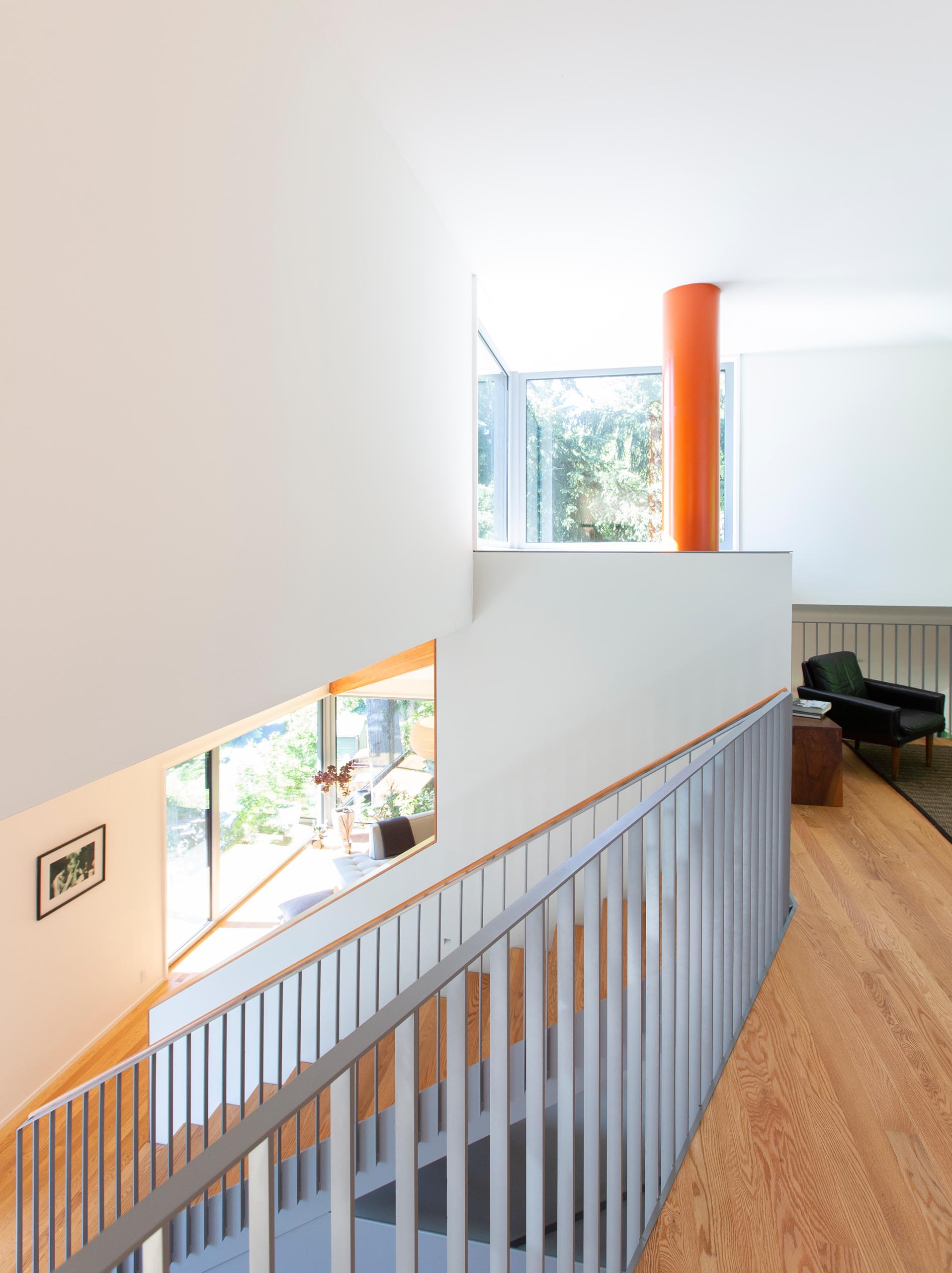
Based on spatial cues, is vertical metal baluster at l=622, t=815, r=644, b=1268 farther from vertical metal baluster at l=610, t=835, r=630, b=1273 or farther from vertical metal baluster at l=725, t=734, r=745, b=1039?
vertical metal baluster at l=725, t=734, r=745, b=1039

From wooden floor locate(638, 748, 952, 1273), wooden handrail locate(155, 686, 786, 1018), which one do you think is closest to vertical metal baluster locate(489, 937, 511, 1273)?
wooden floor locate(638, 748, 952, 1273)

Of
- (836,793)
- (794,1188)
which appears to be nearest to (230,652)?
(794,1188)

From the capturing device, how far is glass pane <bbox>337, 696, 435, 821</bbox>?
24.5ft

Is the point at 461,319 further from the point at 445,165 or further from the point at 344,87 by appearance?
the point at 344,87

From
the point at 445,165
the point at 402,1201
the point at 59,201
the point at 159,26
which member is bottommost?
the point at 402,1201

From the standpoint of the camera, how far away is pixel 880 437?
625 cm

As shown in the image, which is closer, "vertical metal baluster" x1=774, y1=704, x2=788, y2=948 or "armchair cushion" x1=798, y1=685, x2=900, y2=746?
"vertical metal baluster" x1=774, y1=704, x2=788, y2=948

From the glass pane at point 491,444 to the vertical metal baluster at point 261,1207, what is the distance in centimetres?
472

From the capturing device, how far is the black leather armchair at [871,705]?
5.71 metres

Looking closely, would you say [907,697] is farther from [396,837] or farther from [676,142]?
[676,142]

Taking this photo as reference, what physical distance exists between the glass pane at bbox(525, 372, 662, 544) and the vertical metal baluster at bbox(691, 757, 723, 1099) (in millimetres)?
4869

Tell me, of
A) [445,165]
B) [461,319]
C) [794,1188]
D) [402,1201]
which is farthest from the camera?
[461,319]

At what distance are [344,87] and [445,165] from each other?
797mm

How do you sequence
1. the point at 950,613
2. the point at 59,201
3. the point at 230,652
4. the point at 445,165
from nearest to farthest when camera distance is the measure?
the point at 59,201
the point at 230,652
the point at 445,165
the point at 950,613
